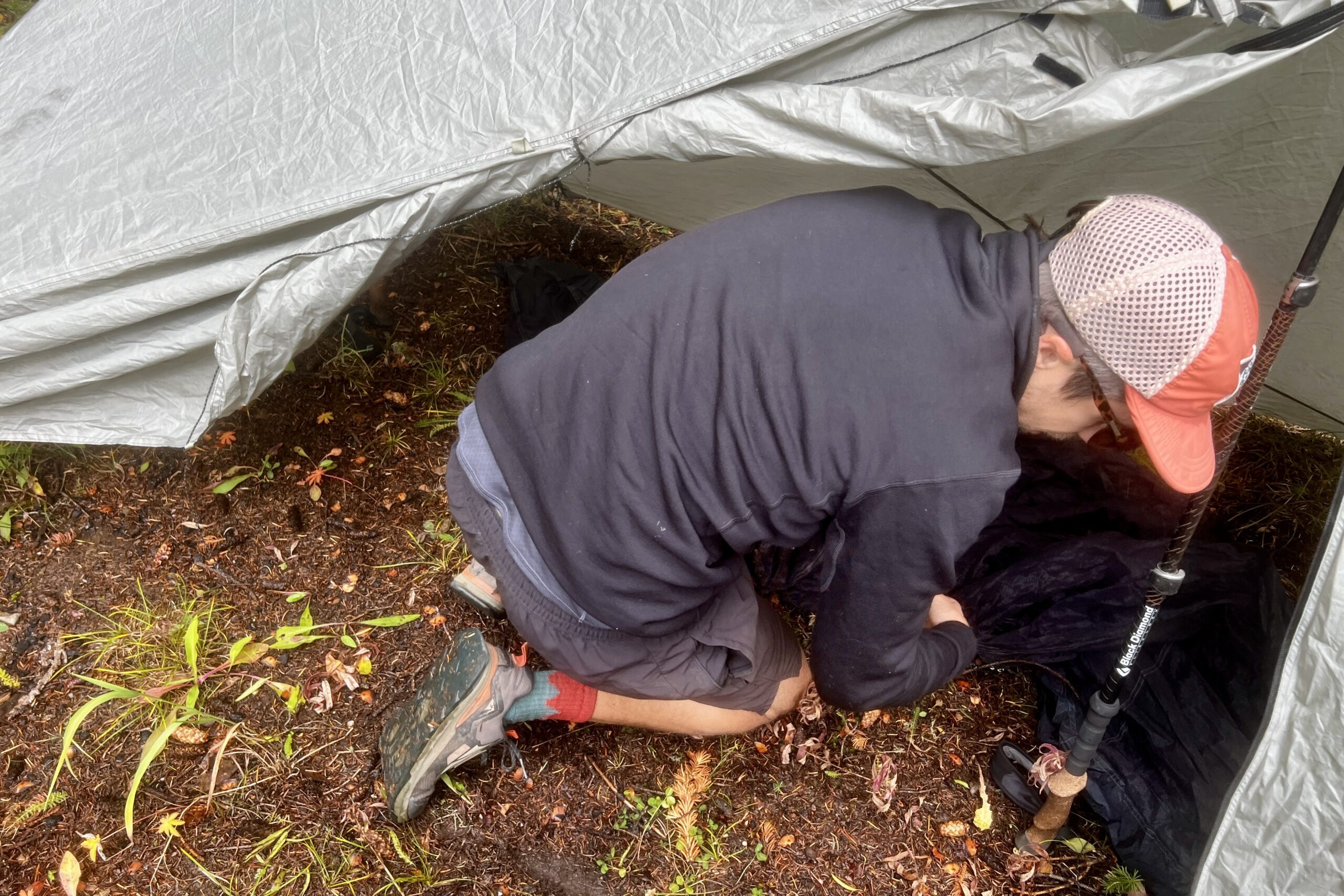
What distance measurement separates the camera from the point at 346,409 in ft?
7.84

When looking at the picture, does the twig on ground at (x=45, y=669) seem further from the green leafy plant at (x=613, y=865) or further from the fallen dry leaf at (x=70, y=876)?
the green leafy plant at (x=613, y=865)

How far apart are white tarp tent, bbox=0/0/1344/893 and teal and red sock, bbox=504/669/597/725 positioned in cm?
87

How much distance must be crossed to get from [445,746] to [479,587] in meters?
0.41

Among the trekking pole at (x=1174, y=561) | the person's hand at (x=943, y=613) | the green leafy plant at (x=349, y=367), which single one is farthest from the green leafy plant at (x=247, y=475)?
the trekking pole at (x=1174, y=561)

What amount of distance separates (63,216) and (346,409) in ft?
2.64

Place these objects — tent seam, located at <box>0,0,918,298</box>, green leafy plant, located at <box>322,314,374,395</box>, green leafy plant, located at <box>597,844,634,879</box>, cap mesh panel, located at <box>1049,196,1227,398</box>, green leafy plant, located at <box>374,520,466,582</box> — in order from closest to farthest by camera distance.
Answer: cap mesh panel, located at <box>1049,196,1227,398</box>
tent seam, located at <box>0,0,918,298</box>
green leafy plant, located at <box>597,844,634,879</box>
green leafy plant, located at <box>374,520,466,582</box>
green leafy plant, located at <box>322,314,374,395</box>

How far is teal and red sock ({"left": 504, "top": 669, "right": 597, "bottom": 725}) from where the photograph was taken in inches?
71.9

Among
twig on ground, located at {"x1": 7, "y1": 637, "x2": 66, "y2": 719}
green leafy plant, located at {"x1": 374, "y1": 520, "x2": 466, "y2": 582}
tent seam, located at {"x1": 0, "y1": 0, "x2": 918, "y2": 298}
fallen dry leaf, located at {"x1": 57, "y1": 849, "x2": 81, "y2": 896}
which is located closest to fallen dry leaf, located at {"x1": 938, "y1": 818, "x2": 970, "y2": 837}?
green leafy plant, located at {"x1": 374, "y1": 520, "x2": 466, "y2": 582}

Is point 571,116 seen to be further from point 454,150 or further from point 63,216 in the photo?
point 63,216

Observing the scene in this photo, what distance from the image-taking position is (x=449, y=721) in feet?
5.63

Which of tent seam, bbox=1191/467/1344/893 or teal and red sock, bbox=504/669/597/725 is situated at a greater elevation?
tent seam, bbox=1191/467/1344/893

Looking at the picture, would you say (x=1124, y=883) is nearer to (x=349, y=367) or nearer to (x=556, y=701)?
(x=556, y=701)

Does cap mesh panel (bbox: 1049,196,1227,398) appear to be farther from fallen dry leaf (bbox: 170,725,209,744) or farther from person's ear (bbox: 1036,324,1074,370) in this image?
fallen dry leaf (bbox: 170,725,209,744)

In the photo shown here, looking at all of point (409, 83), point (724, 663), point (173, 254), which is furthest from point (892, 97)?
point (173, 254)
